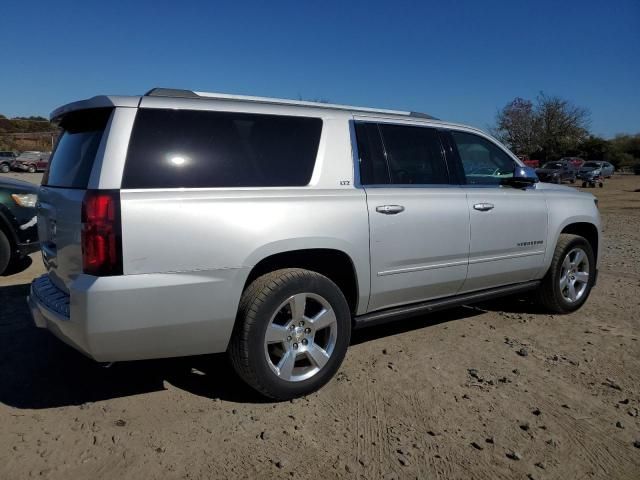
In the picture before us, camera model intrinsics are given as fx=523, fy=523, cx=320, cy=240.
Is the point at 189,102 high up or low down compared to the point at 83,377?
up

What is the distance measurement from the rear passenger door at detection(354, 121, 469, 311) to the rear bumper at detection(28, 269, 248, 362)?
3.75 ft

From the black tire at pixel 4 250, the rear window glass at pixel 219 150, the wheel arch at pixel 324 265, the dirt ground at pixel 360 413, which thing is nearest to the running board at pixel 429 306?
the wheel arch at pixel 324 265

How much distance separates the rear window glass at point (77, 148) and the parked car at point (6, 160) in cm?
4240

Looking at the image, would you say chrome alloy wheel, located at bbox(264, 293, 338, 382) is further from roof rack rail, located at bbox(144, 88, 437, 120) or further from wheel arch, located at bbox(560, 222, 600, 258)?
wheel arch, located at bbox(560, 222, 600, 258)

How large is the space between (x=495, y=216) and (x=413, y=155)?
934 mm

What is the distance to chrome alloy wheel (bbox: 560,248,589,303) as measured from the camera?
17.2 feet

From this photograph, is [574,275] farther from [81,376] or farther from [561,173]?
[561,173]

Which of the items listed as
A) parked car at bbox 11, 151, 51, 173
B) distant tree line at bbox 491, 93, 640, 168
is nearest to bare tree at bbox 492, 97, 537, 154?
distant tree line at bbox 491, 93, 640, 168

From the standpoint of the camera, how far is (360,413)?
10.6 ft

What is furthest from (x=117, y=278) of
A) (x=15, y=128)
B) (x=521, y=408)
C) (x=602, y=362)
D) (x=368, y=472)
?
(x=15, y=128)

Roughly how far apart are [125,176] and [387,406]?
210 cm

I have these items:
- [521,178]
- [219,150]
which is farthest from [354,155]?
[521,178]

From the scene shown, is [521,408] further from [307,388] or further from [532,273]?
[532,273]

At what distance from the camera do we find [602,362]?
410 cm
